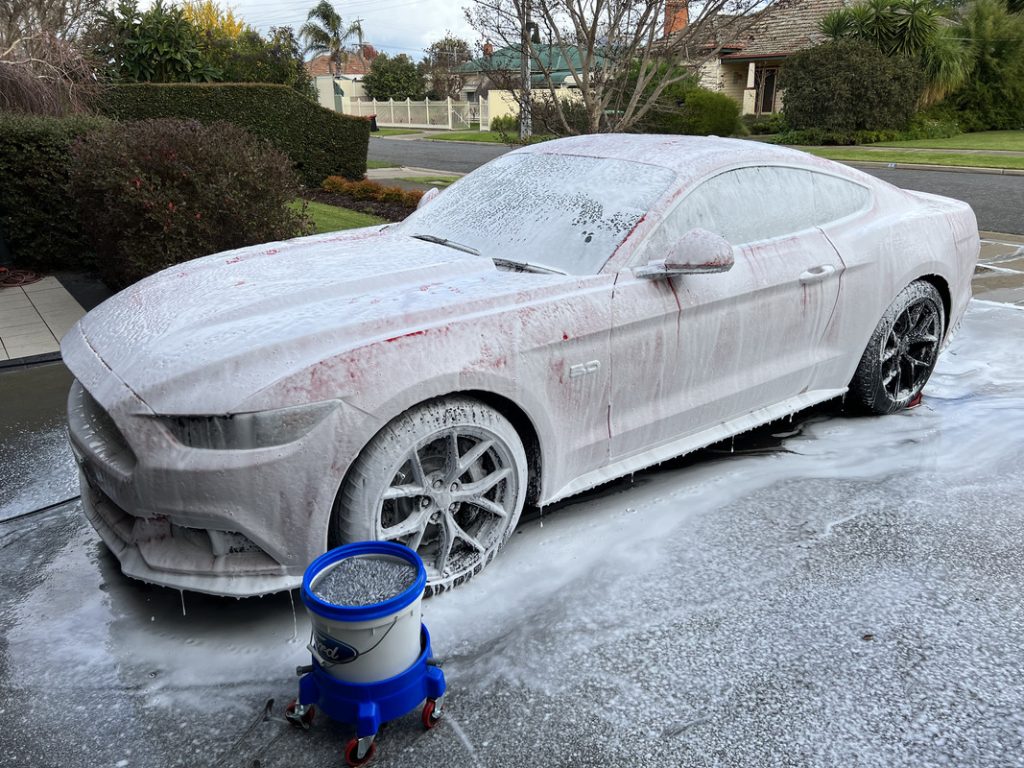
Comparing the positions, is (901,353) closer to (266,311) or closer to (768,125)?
(266,311)

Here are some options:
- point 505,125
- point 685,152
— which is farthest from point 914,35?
point 685,152

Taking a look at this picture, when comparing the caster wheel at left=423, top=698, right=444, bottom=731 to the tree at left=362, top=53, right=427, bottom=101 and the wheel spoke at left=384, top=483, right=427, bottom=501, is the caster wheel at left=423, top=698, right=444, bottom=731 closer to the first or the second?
the wheel spoke at left=384, top=483, right=427, bottom=501

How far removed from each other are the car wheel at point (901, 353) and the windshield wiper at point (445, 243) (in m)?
2.18

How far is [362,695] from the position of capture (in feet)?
7.82

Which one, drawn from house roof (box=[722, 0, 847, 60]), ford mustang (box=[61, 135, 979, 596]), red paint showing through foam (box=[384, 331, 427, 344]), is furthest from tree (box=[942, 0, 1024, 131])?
red paint showing through foam (box=[384, 331, 427, 344])

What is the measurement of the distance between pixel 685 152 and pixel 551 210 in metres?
0.69

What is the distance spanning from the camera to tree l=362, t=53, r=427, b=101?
5709cm

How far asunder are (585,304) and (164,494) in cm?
161

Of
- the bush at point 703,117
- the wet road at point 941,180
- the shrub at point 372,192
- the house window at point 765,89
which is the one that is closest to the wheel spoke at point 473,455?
the wet road at point 941,180

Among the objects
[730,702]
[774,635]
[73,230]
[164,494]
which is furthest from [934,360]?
[73,230]

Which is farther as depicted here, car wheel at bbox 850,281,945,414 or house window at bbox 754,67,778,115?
house window at bbox 754,67,778,115

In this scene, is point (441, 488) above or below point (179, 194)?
below

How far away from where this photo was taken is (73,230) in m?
8.88

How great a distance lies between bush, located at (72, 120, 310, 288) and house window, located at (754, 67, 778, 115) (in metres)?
35.5
